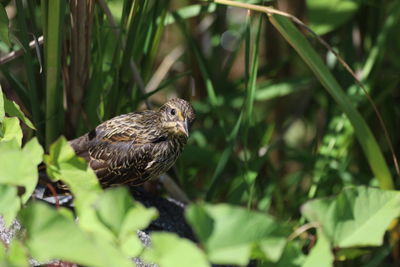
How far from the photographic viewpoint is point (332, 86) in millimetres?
2508

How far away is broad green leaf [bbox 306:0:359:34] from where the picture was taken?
3.11 meters

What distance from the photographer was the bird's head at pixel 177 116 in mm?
2752

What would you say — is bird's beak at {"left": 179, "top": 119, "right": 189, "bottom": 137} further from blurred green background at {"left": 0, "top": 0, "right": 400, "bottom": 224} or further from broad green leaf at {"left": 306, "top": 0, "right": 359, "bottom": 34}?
broad green leaf at {"left": 306, "top": 0, "right": 359, "bottom": 34}

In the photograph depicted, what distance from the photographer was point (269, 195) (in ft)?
9.87

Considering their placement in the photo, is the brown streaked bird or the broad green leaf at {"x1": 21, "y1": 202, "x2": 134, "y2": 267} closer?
the broad green leaf at {"x1": 21, "y1": 202, "x2": 134, "y2": 267}

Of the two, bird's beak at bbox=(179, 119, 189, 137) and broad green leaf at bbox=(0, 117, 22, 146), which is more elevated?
broad green leaf at bbox=(0, 117, 22, 146)

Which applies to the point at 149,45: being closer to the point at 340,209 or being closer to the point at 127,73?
the point at 127,73

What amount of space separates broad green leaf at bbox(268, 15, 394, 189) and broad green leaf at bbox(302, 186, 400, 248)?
3.26ft

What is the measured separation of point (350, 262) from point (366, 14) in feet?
3.91

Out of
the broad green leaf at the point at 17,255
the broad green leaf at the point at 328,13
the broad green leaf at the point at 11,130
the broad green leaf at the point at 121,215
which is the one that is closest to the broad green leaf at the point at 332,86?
the broad green leaf at the point at 328,13

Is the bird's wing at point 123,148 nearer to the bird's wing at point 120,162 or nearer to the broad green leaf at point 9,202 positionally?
the bird's wing at point 120,162

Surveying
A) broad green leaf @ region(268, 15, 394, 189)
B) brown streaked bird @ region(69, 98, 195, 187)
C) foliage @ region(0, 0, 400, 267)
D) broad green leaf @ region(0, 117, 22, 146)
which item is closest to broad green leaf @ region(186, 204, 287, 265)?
foliage @ region(0, 0, 400, 267)

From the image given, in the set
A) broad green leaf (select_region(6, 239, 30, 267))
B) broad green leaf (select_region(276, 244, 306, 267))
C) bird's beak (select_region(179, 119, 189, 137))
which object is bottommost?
bird's beak (select_region(179, 119, 189, 137))

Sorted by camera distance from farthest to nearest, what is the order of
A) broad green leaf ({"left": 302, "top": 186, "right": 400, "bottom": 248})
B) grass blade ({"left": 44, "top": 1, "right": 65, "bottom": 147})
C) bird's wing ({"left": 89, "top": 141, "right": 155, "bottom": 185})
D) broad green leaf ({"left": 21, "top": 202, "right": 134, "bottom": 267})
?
bird's wing ({"left": 89, "top": 141, "right": 155, "bottom": 185})
grass blade ({"left": 44, "top": 1, "right": 65, "bottom": 147})
broad green leaf ({"left": 302, "top": 186, "right": 400, "bottom": 248})
broad green leaf ({"left": 21, "top": 202, "right": 134, "bottom": 267})
